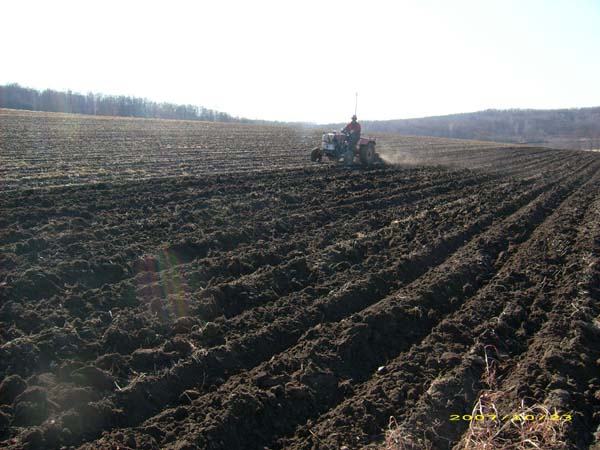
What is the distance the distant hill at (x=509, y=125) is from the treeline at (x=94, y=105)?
37619mm

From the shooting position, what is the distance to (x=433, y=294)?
21.8 feet

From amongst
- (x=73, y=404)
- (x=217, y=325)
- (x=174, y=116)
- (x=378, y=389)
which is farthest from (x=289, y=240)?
(x=174, y=116)

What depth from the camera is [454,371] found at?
4797 mm

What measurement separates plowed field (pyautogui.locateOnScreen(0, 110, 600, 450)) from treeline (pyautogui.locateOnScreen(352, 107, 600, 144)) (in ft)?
345

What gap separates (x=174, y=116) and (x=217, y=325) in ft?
390

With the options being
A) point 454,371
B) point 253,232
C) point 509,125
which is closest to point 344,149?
point 253,232

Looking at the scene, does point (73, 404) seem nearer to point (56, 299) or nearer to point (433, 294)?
point (56, 299)

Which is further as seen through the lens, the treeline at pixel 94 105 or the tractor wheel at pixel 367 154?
the treeline at pixel 94 105

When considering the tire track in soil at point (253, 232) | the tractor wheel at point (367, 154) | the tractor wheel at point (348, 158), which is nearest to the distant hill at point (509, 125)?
the tractor wheel at point (367, 154)

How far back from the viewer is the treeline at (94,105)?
306 ft

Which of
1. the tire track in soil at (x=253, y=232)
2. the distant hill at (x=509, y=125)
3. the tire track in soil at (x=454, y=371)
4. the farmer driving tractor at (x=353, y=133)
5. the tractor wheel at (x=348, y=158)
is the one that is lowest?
the tire track in soil at (x=454, y=371)
